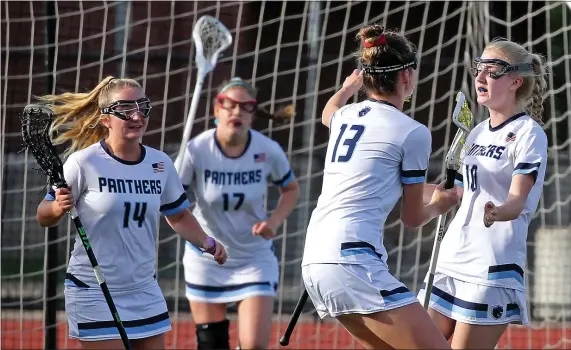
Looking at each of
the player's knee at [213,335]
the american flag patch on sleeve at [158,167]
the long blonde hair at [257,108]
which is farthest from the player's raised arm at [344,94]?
the player's knee at [213,335]

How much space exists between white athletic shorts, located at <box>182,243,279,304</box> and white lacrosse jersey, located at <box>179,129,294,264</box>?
0.06m

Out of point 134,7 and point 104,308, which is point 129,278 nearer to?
point 104,308

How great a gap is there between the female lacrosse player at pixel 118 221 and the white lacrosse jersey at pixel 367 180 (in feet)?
3.43

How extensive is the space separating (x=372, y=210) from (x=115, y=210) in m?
1.28

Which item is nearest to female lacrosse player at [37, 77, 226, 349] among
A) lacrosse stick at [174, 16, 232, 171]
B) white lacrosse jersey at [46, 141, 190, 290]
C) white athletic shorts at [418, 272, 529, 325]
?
white lacrosse jersey at [46, 141, 190, 290]

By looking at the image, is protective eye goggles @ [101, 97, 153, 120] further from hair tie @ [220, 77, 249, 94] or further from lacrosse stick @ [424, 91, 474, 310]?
hair tie @ [220, 77, 249, 94]

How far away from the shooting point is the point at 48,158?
15.1 ft

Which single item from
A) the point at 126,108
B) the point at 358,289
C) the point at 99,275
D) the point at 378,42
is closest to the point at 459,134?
the point at 378,42

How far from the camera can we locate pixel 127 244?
4812 millimetres

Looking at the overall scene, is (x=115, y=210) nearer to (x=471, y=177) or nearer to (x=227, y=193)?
→ (x=471, y=177)

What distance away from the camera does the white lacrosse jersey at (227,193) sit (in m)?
6.53

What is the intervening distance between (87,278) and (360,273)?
1.42m

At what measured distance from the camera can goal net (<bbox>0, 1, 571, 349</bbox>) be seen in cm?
837

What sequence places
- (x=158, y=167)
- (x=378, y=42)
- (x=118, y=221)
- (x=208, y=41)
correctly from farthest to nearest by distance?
(x=208, y=41) < (x=158, y=167) < (x=118, y=221) < (x=378, y=42)
